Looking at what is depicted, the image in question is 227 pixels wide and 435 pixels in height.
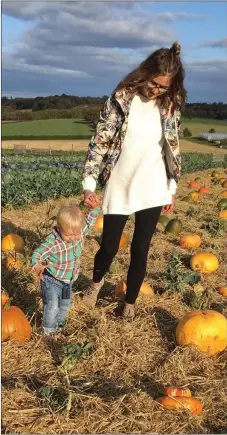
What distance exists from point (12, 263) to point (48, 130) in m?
58.0

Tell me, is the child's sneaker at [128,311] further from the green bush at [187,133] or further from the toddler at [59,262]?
the green bush at [187,133]

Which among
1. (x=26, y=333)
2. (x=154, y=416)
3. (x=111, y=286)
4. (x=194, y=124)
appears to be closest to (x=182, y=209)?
(x=111, y=286)

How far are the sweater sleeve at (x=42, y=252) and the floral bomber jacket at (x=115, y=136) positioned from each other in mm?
583

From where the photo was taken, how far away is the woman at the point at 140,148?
3.82m

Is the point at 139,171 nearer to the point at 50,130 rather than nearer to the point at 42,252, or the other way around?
the point at 42,252

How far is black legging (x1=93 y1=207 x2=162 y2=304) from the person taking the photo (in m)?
4.09

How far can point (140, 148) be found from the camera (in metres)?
3.95

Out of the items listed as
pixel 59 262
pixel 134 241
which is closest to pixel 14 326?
pixel 59 262

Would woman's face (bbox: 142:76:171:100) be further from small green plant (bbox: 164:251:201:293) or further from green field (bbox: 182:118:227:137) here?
green field (bbox: 182:118:227:137)

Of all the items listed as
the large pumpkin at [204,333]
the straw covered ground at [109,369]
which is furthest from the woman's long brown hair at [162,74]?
the straw covered ground at [109,369]

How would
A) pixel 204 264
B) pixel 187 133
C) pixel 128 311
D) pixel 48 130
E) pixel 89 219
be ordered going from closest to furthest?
pixel 89 219
pixel 128 311
pixel 204 264
pixel 48 130
pixel 187 133

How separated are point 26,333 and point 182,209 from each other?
7293mm

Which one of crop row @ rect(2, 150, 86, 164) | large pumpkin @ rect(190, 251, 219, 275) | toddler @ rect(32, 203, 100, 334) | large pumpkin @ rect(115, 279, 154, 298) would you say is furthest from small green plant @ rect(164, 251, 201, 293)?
crop row @ rect(2, 150, 86, 164)

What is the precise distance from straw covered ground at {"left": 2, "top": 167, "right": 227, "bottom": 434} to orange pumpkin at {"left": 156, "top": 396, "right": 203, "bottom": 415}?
0.12 ft
